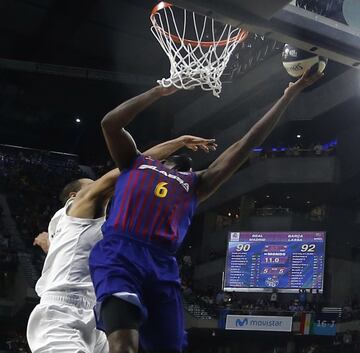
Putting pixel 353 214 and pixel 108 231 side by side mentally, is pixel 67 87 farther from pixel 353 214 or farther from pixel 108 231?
pixel 108 231

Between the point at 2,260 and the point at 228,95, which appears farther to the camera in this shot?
the point at 228,95

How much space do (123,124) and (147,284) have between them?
2.56 ft

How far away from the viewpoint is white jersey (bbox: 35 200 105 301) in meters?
3.54

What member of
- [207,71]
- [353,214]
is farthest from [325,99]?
[207,71]

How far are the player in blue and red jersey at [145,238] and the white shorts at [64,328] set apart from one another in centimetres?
55

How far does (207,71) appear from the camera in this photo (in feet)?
13.9

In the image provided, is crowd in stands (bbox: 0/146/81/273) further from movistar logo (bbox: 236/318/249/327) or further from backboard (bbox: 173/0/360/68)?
backboard (bbox: 173/0/360/68)

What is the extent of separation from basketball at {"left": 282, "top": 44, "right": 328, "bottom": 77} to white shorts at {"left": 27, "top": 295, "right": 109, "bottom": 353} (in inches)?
73.9

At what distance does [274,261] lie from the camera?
757 inches

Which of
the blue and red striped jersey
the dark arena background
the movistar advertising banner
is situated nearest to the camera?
the blue and red striped jersey

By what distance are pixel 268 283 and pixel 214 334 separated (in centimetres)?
250

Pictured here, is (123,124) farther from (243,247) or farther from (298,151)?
(298,151)

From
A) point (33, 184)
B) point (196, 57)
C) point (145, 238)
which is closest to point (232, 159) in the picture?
point (145, 238)

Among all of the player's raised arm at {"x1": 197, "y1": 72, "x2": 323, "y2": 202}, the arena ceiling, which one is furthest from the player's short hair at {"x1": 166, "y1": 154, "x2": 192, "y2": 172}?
the arena ceiling
